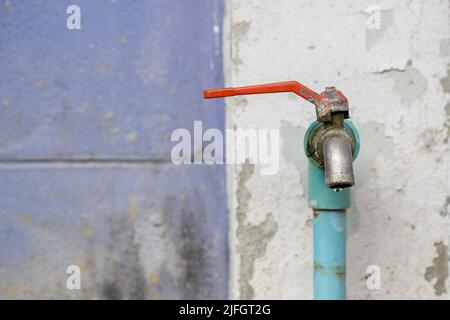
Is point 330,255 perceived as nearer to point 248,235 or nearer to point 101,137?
point 248,235

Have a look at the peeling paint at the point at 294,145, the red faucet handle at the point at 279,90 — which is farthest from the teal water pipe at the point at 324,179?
the peeling paint at the point at 294,145

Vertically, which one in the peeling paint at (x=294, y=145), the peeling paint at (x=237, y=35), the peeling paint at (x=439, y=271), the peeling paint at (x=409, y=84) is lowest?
the peeling paint at (x=439, y=271)

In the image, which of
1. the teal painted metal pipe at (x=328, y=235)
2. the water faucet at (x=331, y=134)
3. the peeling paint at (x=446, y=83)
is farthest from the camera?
the peeling paint at (x=446, y=83)

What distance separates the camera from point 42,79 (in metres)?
0.85

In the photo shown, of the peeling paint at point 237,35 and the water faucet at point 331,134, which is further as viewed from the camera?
the peeling paint at point 237,35

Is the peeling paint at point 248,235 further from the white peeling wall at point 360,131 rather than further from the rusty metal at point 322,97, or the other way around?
the rusty metal at point 322,97

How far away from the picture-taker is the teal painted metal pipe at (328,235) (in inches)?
28.0

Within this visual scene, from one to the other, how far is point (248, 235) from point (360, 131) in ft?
0.85

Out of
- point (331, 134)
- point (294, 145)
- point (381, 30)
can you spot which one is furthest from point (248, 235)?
point (381, 30)

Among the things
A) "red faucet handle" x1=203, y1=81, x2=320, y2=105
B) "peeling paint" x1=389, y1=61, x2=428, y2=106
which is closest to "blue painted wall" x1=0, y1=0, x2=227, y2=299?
"red faucet handle" x1=203, y1=81, x2=320, y2=105

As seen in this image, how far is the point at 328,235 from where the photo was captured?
72cm

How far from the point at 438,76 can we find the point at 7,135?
731 mm
